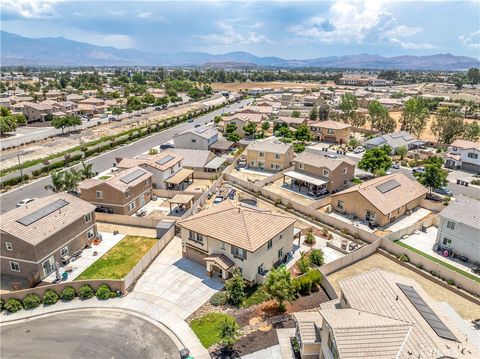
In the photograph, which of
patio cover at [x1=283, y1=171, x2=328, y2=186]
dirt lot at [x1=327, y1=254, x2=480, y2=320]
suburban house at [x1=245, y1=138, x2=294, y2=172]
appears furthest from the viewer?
suburban house at [x1=245, y1=138, x2=294, y2=172]

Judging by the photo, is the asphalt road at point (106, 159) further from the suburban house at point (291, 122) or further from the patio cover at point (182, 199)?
the suburban house at point (291, 122)

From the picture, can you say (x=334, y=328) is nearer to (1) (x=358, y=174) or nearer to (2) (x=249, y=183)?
(2) (x=249, y=183)

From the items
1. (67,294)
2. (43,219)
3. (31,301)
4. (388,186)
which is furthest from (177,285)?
(388,186)

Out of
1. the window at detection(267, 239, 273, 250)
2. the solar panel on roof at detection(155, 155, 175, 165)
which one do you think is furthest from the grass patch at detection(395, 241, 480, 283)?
the solar panel on roof at detection(155, 155, 175, 165)

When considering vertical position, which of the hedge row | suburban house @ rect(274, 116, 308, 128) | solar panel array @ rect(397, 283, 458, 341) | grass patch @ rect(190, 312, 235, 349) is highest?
suburban house @ rect(274, 116, 308, 128)

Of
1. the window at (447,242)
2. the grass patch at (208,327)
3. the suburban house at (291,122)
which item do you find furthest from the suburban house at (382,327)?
the suburban house at (291,122)

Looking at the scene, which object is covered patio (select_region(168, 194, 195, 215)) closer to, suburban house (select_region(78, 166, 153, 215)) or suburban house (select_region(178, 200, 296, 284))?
suburban house (select_region(78, 166, 153, 215))

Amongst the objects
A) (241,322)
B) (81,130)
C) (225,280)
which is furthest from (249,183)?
(81,130)
